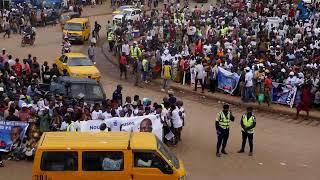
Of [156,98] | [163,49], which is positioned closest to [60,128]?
[156,98]

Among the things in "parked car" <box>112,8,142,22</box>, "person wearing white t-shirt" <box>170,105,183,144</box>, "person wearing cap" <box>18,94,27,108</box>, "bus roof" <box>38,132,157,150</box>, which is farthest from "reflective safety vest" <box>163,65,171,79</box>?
"parked car" <box>112,8,142,22</box>

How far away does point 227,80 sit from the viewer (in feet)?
86.6

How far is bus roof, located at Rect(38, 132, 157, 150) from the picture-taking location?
45.0 feet

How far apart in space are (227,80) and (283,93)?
271 cm

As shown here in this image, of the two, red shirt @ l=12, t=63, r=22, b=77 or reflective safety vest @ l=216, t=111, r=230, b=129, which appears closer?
reflective safety vest @ l=216, t=111, r=230, b=129

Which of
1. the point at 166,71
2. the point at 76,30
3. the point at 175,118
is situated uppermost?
the point at 76,30

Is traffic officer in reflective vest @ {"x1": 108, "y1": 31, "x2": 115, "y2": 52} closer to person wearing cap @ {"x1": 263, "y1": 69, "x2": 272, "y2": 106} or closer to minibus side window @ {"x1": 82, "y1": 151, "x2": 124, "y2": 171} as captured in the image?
person wearing cap @ {"x1": 263, "y1": 69, "x2": 272, "y2": 106}

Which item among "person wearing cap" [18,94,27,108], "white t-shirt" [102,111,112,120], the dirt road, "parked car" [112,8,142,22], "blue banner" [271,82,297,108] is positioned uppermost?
"parked car" [112,8,142,22]

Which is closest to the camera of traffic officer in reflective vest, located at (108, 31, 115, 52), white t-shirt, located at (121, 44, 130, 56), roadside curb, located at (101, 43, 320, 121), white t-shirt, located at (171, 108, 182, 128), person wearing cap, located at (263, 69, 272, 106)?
white t-shirt, located at (171, 108, 182, 128)

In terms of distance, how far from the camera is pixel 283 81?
2470 centimetres

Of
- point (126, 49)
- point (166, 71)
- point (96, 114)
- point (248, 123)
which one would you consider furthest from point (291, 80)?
point (126, 49)

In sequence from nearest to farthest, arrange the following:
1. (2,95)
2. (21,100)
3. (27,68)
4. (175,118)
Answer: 1. (175,118)
2. (21,100)
3. (2,95)
4. (27,68)

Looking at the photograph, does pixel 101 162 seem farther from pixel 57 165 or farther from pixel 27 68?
pixel 27 68

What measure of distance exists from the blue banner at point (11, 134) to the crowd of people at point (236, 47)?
33.4ft
